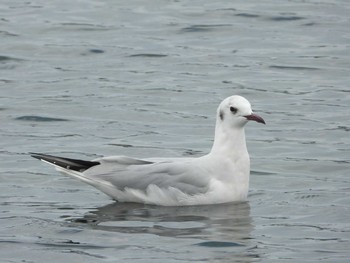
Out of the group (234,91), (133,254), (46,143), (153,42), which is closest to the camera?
(133,254)

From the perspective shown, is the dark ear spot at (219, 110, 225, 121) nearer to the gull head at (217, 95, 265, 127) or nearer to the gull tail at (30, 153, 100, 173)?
the gull head at (217, 95, 265, 127)

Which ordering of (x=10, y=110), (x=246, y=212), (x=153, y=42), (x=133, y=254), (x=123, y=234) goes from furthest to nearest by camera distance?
(x=153, y=42), (x=10, y=110), (x=246, y=212), (x=123, y=234), (x=133, y=254)

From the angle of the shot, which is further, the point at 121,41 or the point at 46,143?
the point at 121,41

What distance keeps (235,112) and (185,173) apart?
0.75 m

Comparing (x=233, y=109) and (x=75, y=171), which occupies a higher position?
(x=233, y=109)

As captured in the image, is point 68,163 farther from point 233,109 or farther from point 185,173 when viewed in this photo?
point 233,109

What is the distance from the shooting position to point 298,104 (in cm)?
1634

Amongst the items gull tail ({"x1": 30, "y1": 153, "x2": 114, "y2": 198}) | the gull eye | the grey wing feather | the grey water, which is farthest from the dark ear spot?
gull tail ({"x1": 30, "y1": 153, "x2": 114, "y2": 198})

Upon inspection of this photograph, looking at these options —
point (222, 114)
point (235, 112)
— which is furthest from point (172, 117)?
point (235, 112)

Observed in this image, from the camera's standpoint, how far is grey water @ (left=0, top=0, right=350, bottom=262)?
10.9 meters

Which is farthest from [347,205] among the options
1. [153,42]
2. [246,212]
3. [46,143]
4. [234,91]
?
[153,42]

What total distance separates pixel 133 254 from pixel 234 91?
7.06 metres

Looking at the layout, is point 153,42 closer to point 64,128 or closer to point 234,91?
point 234,91

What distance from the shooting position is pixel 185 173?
39.2 feet
